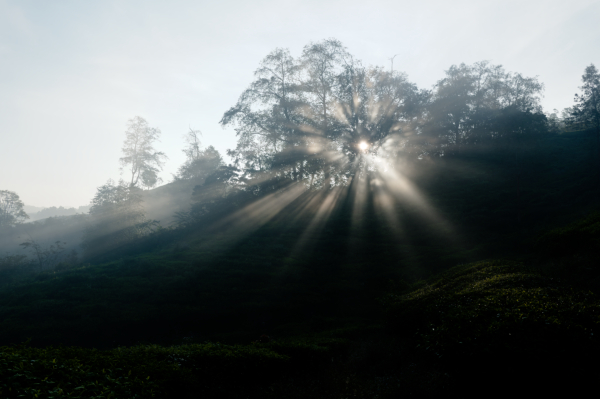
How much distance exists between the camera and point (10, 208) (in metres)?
61.7

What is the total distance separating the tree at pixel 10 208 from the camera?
5940 centimetres

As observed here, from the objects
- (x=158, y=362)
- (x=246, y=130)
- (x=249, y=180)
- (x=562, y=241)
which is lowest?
(x=158, y=362)

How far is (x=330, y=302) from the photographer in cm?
1609

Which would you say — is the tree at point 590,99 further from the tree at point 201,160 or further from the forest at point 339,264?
the tree at point 201,160

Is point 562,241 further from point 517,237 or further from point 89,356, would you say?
point 89,356

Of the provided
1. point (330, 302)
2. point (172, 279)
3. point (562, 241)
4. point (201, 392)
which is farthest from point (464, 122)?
point (201, 392)

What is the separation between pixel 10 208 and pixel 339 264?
Result: 74464mm

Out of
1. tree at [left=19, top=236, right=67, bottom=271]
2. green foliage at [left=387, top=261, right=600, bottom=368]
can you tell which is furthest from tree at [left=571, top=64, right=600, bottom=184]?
tree at [left=19, top=236, right=67, bottom=271]

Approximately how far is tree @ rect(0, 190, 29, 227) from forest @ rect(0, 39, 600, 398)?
1.90 meters

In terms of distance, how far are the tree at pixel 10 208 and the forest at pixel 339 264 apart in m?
1.90

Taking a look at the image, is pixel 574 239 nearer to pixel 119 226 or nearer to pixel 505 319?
pixel 505 319

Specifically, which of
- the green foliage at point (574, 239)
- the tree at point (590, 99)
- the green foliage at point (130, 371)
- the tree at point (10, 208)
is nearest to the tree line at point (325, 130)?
the tree at point (590, 99)

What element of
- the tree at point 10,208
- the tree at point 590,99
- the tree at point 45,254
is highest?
the tree at point 590,99

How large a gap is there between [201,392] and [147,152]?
5530 centimetres
